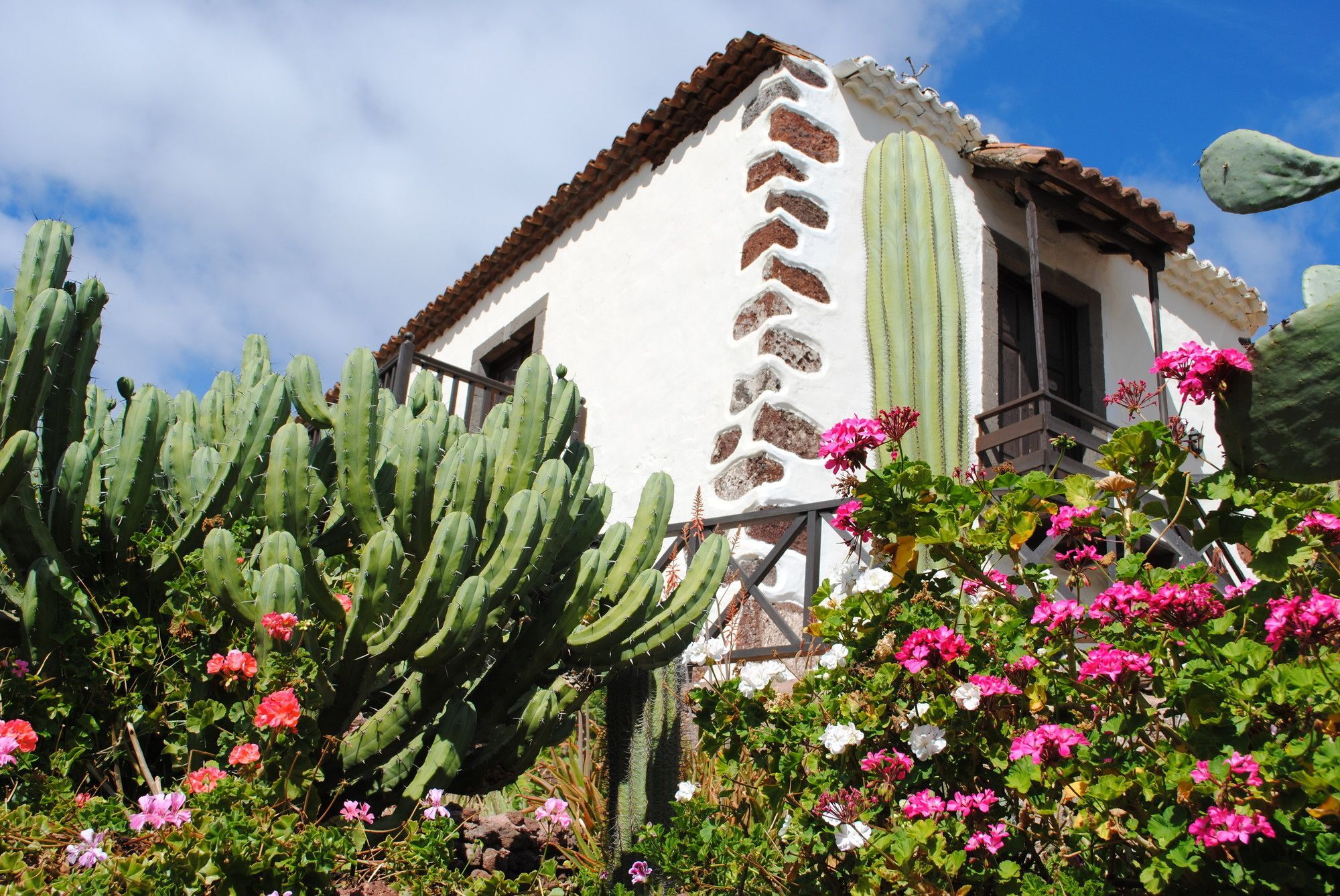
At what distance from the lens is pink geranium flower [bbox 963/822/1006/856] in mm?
2314

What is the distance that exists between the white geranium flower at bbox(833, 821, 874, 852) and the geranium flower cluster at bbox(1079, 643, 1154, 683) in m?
0.61

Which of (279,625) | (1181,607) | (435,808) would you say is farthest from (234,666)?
(1181,607)

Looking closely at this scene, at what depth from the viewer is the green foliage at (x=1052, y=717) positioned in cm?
199

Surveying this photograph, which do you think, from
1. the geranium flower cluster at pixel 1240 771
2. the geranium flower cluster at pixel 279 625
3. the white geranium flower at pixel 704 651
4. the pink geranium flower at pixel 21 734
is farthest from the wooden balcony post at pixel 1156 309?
the pink geranium flower at pixel 21 734

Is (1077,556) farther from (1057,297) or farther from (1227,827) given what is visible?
(1057,297)

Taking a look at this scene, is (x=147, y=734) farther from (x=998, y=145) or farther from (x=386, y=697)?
(x=998, y=145)

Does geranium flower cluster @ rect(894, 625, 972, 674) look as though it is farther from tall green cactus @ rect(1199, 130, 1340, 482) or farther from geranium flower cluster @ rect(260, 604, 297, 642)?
geranium flower cluster @ rect(260, 604, 297, 642)

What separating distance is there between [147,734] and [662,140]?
5.77m

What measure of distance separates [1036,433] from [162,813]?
5.66 m

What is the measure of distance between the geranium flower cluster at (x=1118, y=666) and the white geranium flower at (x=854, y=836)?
61 cm

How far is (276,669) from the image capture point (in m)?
2.95

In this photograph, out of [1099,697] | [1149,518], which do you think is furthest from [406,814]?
[1149,518]

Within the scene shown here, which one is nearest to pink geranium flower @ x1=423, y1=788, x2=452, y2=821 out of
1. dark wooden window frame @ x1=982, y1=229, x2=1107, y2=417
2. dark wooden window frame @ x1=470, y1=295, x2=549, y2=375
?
dark wooden window frame @ x1=982, y1=229, x2=1107, y2=417

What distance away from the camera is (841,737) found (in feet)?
8.50
